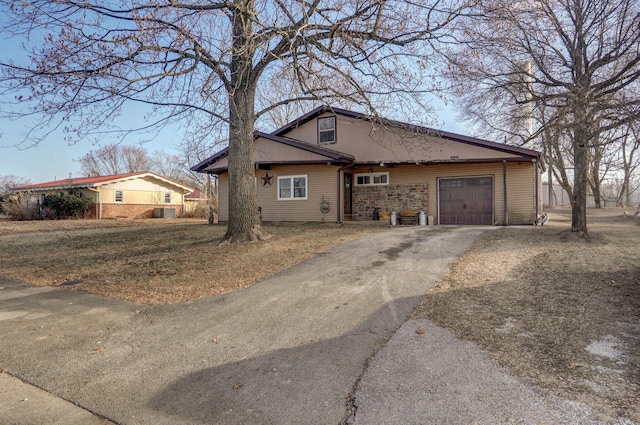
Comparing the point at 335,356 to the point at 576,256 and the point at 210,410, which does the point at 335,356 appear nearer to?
the point at 210,410

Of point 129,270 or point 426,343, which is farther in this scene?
point 129,270

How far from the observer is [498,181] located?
47.6 ft

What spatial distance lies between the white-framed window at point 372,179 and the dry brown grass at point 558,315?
835 cm

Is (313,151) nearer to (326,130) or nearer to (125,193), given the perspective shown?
(326,130)

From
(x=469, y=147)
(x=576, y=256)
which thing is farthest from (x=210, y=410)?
(x=469, y=147)

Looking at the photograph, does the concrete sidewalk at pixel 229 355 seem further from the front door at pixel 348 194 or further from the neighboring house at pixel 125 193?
the neighboring house at pixel 125 193

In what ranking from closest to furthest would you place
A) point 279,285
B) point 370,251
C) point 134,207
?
point 279,285 → point 370,251 → point 134,207

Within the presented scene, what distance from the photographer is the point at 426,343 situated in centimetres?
384

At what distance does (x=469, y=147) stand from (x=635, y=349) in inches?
462

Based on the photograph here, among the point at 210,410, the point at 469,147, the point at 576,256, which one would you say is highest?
the point at 469,147

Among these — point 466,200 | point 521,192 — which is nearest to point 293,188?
point 466,200

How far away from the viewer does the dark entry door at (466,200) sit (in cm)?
1473

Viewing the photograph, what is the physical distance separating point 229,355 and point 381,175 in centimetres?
1349

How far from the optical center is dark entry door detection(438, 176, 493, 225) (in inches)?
580
